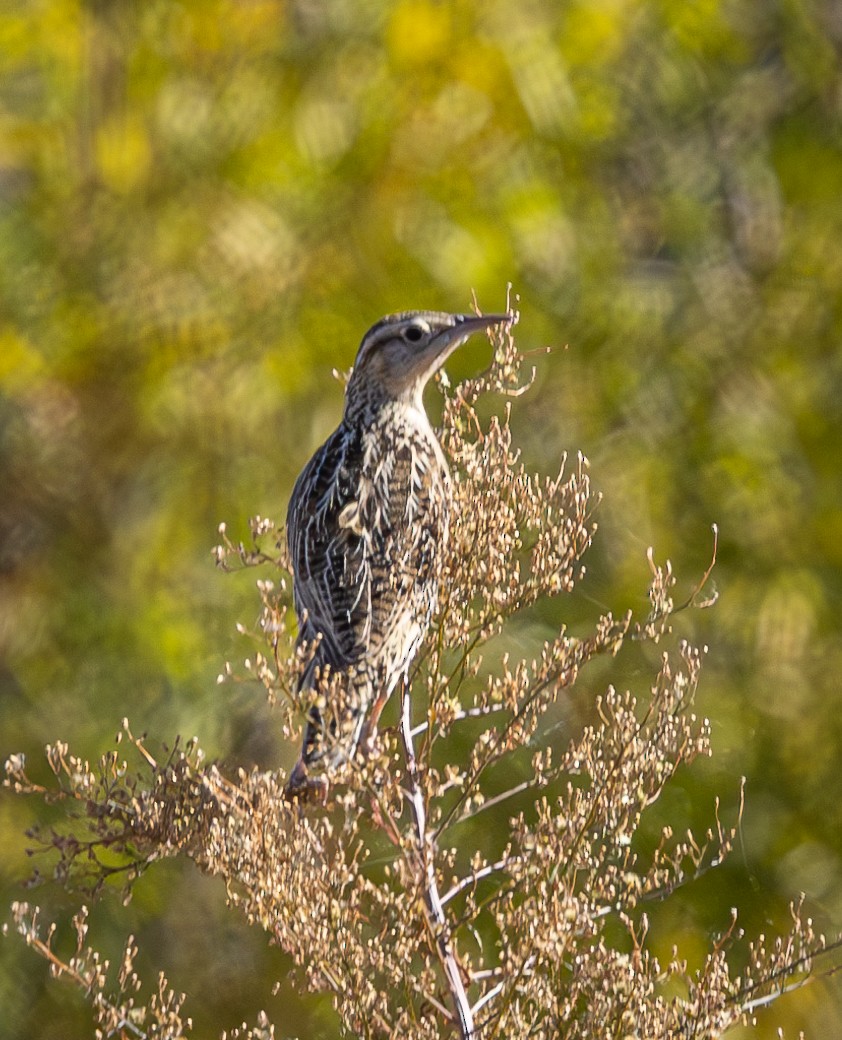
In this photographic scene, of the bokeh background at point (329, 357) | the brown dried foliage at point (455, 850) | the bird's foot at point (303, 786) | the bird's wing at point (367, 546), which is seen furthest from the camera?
the bokeh background at point (329, 357)

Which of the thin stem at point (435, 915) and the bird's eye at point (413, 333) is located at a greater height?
the bird's eye at point (413, 333)

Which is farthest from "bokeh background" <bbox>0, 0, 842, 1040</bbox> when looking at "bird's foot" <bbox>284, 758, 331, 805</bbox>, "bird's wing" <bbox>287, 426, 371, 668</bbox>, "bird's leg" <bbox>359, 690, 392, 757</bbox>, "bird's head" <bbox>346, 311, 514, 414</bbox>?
"bird's foot" <bbox>284, 758, 331, 805</bbox>

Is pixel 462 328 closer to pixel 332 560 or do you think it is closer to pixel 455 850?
pixel 332 560

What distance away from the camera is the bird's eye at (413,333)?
1979 millimetres

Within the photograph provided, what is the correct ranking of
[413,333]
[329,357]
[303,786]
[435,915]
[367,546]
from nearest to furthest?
1. [435,915]
2. [303,786]
3. [367,546]
4. [413,333]
5. [329,357]

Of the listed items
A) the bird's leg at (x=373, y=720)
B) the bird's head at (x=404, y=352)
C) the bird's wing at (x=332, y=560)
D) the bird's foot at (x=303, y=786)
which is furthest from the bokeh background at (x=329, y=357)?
the bird's foot at (x=303, y=786)

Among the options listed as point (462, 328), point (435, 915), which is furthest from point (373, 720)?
point (462, 328)

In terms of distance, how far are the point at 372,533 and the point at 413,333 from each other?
31 cm

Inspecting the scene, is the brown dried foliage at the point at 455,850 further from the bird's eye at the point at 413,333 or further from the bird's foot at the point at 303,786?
the bird's eye at the point at 413,333

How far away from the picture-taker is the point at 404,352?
2010 millimetres

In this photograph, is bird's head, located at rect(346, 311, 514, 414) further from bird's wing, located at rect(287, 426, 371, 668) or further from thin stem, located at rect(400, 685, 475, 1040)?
thin stem, located at rect(400, 685, 475, 1040)

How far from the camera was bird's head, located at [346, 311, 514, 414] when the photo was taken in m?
1.96

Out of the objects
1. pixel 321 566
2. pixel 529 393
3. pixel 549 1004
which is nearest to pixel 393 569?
pixel 321 566

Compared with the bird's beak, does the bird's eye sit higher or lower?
higher
